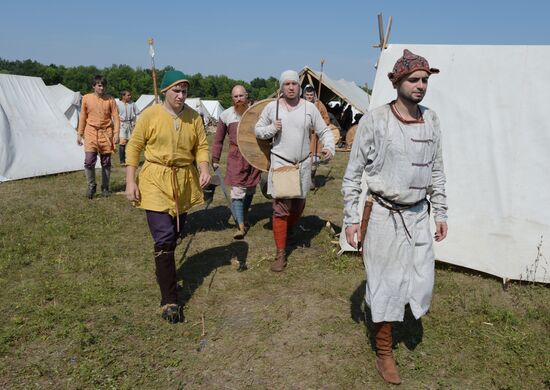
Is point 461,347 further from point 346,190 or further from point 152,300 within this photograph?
point 152,300

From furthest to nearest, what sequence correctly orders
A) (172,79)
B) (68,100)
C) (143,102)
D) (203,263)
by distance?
(143,102), (68,100), (203,263), (172,79)

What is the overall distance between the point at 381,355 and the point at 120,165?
9822 millimetres

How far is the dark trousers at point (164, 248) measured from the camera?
3430 mm

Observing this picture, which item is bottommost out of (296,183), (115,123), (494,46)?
(296,183)

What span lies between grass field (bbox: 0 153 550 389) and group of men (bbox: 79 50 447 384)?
31 cm

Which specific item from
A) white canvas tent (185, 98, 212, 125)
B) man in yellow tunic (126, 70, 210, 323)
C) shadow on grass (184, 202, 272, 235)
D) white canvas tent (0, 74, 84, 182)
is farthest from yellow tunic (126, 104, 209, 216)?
white canvas tent (185, 98, 212, 125)

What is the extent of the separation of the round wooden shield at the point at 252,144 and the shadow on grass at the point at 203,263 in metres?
1.05

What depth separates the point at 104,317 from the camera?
353cm

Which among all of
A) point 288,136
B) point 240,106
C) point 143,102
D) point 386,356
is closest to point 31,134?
point 240,106

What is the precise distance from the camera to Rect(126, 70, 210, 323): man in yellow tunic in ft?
11.0

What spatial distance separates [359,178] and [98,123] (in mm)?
5656

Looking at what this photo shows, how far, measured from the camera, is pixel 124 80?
81.4m

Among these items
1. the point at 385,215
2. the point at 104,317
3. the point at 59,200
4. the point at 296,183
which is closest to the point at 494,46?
the point at 296,183

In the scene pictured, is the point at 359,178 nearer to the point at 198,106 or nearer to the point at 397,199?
the point at 397,199
